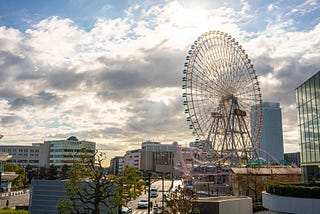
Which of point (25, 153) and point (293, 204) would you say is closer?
point (293, 204)

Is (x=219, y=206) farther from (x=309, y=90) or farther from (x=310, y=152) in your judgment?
(x=309, y=90)

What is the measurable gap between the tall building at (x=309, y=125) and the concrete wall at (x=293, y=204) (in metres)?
5.73

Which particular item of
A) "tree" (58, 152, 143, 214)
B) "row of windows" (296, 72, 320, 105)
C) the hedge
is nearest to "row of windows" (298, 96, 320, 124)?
"row of windows" (296, 72, 320, 105)

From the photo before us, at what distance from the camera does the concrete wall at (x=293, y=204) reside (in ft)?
57.5

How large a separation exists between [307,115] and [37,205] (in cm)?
2229

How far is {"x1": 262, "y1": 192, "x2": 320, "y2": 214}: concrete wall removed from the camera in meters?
17.5

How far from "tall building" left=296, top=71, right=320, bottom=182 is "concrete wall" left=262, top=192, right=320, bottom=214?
18.8 ft

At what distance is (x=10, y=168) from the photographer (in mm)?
78562

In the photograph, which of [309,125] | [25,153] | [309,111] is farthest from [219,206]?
[25,153]

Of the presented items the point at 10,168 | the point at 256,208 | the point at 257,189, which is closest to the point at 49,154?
the point at 10,168

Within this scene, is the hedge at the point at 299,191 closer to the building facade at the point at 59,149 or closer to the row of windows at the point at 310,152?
the row of windows at the point at 310,152

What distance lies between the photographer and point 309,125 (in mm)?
25422

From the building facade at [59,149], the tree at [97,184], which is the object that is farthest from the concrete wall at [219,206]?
the building facade at [59,149]

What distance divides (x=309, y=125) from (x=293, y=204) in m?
8.96
